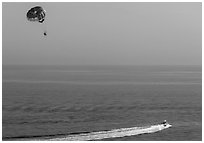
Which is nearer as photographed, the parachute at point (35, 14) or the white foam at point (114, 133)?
the parachute at point (35, 14)

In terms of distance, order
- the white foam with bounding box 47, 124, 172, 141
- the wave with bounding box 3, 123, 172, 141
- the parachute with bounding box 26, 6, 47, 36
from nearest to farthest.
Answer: the parachute with bounding box 26, 6, 47, 36 → the wave with bounding box 3, 123, 172, 141 → the white foam with bounding box 47, 124, 172, 141

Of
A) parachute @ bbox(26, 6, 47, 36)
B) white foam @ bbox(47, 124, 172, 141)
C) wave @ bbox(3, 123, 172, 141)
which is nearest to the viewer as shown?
parachute @ bbox(26, 6, 47, 36)

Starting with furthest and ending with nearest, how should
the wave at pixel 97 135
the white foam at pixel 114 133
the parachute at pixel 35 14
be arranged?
the white foam at pixel 114 133 < the wave at pixel 97 135 < the parachute at pixel 35 14

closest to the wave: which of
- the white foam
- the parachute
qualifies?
the white foam

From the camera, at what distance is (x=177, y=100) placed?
57750mm

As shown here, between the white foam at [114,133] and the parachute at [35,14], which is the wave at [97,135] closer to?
the white foam at [114,133]

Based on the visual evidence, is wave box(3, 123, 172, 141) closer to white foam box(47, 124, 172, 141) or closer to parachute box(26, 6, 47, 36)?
white foam box(47, 124, 172, 141)

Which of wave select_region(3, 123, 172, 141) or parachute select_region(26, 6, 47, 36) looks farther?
wave select_region(3, 123, 172, 141)

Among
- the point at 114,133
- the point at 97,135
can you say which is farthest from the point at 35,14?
the point at 114,133

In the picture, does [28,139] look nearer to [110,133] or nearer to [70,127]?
[70,127]

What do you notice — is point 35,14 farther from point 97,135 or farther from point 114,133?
point 114,133

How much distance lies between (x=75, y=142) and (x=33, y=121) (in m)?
8.99

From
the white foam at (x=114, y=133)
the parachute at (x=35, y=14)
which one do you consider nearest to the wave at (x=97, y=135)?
the white foam at (x=114, y=133)

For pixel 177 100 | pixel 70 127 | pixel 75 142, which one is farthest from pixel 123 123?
pixel 177 100
